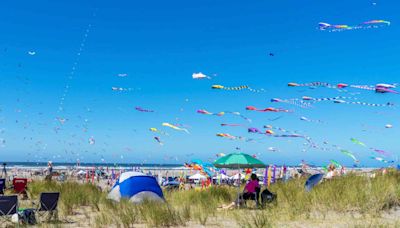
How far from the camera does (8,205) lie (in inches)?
333

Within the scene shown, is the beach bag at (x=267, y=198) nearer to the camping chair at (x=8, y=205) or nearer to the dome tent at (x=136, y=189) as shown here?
the dome tent at (x=136, y=189)

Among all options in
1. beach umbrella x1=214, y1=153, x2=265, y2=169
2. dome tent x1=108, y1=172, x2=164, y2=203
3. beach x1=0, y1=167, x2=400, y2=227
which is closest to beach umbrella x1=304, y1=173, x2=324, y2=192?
beach x1=0, y1=167, x2=400, y2=227

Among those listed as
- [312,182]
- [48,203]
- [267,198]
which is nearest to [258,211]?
[267,198]

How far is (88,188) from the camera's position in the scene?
13859mm

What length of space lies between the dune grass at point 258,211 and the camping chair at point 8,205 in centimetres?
156

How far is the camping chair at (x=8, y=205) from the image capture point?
27.6 ft

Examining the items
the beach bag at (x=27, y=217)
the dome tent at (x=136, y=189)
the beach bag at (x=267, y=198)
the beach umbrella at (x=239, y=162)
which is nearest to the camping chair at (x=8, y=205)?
the beach bag at (x=27, y=217)

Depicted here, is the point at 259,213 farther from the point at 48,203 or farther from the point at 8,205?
the point at 8,205

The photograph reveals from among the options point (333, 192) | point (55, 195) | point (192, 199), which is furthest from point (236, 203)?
point (55, 195)

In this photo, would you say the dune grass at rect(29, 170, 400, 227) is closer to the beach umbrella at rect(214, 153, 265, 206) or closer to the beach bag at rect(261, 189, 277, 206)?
the beach bag at rect(261, 189, 277, 206)

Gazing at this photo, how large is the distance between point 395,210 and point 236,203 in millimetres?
3852

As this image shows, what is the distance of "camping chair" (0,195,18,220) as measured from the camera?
27.6 ft

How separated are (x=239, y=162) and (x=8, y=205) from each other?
634cm

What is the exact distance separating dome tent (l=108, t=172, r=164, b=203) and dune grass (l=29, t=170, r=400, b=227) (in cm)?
51
